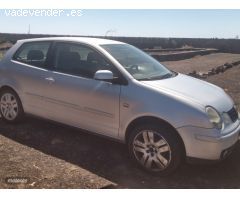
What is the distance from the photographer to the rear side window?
5.86 m

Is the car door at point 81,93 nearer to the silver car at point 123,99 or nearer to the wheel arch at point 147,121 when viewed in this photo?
the silver car at point 123,99

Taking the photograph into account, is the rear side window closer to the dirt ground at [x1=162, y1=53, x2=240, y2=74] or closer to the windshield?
the windshield

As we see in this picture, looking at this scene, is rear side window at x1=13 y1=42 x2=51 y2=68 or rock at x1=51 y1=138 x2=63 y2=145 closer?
rock at x1=51 y1=138 x2=63 y2=145

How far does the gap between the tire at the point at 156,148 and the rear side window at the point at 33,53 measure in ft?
6.90

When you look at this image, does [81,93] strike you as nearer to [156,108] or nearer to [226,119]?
[156,108]

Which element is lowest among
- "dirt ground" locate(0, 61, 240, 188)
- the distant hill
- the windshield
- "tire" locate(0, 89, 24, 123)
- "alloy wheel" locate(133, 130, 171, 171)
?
"dirt ground" locate(0, 61, 240, 188)

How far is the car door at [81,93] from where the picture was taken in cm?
489

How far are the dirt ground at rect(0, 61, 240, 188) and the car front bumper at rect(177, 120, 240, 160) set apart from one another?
1.28ft

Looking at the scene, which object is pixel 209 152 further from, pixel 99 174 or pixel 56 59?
pixel 56 59

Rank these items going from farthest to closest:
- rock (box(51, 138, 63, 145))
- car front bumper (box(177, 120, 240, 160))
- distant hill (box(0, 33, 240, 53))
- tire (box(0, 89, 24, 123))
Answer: distant hill (box(0, 33, 240, 53)), tire (box(0, 89, 24, 123)), rock (box(51, 138, 63, 145)), car front bumper (box(177, 120, 240, 160))

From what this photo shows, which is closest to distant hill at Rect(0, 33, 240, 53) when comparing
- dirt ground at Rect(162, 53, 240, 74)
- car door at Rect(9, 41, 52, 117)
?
dirt ground at Rect(162, 53, 240, 74)

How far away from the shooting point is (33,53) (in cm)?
609

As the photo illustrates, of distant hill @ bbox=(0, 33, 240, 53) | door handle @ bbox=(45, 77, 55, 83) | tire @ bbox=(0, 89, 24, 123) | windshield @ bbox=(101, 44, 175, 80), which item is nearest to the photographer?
windshield @ bbox=(101, 44, 175, 80)

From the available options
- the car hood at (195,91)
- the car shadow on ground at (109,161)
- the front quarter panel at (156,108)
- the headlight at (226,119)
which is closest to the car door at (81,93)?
the front quarter panel at (156,108)
